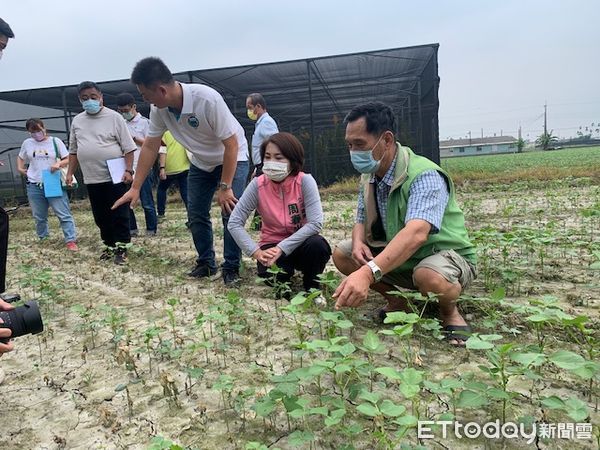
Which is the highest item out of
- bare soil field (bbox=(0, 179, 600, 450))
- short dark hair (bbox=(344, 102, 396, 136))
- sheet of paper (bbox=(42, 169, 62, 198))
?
short dark hair (bbox=(344, 102, 396, 136))

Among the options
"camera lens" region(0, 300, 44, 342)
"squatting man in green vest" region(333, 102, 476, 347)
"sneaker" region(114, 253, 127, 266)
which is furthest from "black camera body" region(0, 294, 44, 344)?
"sneaker" region(114, 253, 127, 266)

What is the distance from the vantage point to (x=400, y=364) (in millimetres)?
1850

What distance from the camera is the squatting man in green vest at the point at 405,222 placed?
1.91 m

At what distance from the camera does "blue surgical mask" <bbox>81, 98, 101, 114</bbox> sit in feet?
12.6

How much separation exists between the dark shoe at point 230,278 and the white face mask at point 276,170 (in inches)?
33.9

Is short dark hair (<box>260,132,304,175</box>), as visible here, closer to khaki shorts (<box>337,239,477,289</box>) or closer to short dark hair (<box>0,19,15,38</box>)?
khaki shorts (<box>337,239,477,289</box>)

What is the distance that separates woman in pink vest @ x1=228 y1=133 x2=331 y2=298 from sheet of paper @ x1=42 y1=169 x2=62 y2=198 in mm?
2875

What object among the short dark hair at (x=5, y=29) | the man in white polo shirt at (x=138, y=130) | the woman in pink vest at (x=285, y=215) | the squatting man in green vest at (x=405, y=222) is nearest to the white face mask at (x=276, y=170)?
the woman in pink vest at (x=285, y=215)

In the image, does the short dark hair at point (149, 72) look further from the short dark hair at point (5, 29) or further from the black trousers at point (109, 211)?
the black trousers at point (109, 211)

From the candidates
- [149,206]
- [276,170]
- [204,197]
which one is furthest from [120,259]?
[276,170]

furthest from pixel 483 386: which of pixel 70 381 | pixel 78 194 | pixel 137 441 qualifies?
pixel 78 194

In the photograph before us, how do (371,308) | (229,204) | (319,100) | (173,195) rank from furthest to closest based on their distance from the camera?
(319,100), (173,195), (229,204), (371,308)

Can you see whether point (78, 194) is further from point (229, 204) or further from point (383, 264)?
point (383, 264)

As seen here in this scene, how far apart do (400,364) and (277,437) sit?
25.4 inches
